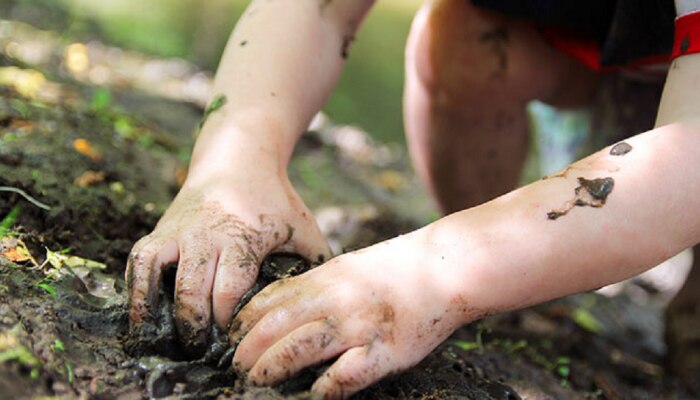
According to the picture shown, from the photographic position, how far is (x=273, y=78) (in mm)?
1772

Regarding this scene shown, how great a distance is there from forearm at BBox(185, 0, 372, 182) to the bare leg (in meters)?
0.40

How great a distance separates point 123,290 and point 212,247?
251 millimetres

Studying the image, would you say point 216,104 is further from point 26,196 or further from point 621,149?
point 621,149

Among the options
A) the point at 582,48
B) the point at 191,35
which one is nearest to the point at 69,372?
the point at 582,48

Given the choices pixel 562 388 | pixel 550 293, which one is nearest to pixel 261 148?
pixel 550 293

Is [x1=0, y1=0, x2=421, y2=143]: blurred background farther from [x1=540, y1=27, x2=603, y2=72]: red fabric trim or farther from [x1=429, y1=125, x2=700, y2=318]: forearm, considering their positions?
[x1=429, y1=125, x2=700, y2=318]: forearm

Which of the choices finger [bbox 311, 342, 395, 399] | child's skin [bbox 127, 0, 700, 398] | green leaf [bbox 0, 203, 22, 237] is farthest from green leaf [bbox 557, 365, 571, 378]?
green leaf [bbox 0, 203, 22, 237]

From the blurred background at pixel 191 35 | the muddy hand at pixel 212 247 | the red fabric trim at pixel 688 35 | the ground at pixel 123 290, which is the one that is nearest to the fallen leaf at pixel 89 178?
the ground at pixel 123 290

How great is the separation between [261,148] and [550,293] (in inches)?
27.1

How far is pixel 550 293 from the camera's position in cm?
138

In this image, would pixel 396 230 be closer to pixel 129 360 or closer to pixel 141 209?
pixel 141 209

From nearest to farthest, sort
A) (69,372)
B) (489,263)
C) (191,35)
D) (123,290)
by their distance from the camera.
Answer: (69,372) → (489,263) → (123,290) → (191,35)

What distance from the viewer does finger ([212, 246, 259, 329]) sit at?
1.39 metres

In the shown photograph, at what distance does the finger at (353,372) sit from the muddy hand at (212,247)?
252 millimetres
